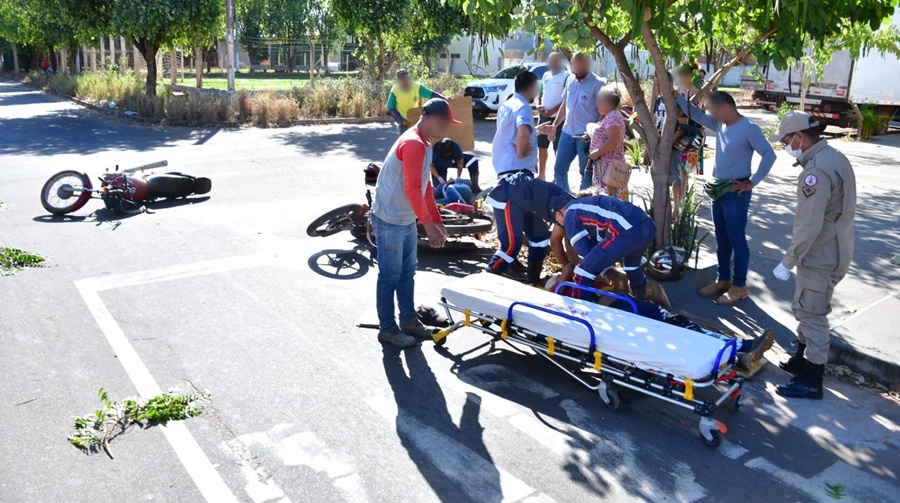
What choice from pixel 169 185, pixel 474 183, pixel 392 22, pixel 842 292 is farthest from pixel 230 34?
pixel 842 292

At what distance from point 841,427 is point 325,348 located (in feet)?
12.0

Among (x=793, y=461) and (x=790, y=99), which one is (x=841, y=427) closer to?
(x=793, y=461)

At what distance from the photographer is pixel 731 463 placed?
4473 mm

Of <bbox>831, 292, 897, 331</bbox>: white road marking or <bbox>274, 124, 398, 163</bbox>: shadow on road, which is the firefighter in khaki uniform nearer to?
<bbox>831, 292, 897, 331</bbox>: white road marking

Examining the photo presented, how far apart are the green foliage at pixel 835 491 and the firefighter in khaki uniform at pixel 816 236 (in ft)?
3.76

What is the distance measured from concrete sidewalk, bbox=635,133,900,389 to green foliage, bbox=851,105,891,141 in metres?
8.89

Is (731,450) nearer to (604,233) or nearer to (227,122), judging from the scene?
(604,233)

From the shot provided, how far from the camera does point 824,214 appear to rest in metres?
5.19

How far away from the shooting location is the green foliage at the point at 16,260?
774 centimetres

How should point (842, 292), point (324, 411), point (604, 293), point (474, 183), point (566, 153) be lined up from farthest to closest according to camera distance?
point (474, 183)
point (566, 153)
point (842, 292)
point (604, 293)
point (324, 411)

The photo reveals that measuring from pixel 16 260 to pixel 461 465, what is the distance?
19.3 feet

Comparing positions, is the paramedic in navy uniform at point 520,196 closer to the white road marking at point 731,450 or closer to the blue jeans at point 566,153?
the blue jeans at point 566,153

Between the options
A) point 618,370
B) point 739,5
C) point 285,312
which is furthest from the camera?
point 739,5

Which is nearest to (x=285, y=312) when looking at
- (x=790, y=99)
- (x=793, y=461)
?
(x=793, y=461)
